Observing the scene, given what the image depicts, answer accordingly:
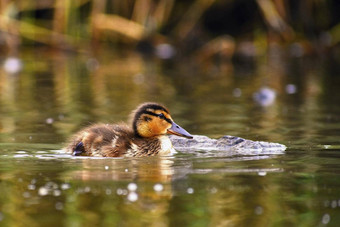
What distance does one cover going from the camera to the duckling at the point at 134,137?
7746mm

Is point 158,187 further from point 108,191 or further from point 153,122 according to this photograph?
point 153,122

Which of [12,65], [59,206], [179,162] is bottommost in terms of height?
[59,206]

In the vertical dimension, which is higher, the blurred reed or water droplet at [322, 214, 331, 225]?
Result: the blurred reed

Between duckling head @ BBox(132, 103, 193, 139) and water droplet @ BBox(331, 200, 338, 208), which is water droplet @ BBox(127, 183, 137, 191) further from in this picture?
duckling head @ BBox(132, 103, 193, 139)

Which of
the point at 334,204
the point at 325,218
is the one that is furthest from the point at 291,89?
the point at 325,218

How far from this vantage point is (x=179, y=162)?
7.32 metres

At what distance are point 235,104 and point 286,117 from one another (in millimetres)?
1608

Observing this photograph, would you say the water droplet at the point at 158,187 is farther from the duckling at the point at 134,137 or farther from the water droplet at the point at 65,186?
the duckling at the point at 134,137

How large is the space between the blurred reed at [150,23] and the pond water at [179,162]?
3.91 meters

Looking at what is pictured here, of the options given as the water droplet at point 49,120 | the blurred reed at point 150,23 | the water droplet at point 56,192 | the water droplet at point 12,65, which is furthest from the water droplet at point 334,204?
the blurred reed at point 150,23

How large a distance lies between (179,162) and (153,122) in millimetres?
859

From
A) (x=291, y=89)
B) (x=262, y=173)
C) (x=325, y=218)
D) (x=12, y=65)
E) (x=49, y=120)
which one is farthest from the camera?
(x=12, y=65)

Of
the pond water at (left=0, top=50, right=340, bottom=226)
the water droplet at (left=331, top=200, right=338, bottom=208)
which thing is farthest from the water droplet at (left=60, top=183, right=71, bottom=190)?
the water droplet at (left=331, top=200, right=338, bottom=208)

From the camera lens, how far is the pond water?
5.41 m
